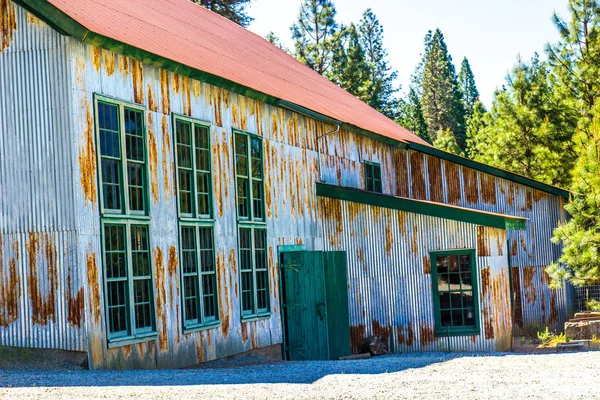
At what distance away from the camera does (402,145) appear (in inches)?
1019

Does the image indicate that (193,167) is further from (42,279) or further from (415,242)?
(415,242)

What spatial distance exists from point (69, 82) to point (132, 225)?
2.37 metres

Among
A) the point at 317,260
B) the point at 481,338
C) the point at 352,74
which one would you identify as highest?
the point at 352,74

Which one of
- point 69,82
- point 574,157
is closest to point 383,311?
point 69,82

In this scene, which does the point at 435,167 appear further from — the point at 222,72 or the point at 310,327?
the point at 222,72

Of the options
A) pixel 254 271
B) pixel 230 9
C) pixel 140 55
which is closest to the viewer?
pixel 140 55

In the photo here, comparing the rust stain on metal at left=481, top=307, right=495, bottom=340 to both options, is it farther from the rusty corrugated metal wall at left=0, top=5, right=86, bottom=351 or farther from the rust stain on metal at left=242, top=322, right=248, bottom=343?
the rusty corrugated metal wall at left=0, top=5, right=86, bottom=351

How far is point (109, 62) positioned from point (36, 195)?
7.44ft

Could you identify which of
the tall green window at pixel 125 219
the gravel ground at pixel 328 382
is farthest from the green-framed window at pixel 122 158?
the gravel ground at pixel 328 382

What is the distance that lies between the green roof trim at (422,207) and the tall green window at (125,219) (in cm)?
702

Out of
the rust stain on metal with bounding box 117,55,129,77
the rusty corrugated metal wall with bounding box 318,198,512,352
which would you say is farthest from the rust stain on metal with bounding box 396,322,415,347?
the rust stain on metal with bounding box 117,55,129,77

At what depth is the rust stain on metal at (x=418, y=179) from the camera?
1031 inches

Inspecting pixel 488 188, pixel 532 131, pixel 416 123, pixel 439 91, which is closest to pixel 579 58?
pixel 532 131

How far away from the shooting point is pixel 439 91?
81.4 meters
